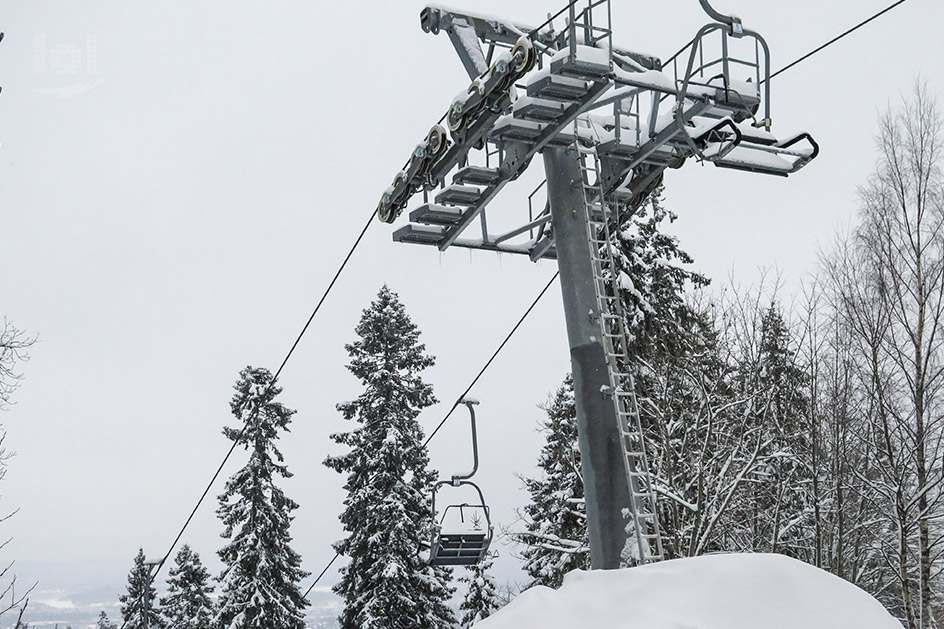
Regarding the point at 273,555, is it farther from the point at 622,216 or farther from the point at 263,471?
the point at 622,216

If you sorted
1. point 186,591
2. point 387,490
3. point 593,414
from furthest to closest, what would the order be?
point 186,591 → point 387,490 → point 593,414

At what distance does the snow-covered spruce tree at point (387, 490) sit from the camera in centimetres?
2519

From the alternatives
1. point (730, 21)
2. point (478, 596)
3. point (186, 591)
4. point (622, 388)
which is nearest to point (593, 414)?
point (622, 388)

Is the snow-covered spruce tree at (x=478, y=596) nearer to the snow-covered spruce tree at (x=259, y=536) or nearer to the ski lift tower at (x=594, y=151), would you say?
the snow-covered spruce tree at (x=259, y=536)

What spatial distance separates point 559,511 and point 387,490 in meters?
6.95

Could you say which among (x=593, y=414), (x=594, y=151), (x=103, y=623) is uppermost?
→ (x=594, y=151)

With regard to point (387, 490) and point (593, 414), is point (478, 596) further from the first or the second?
point (593, 414)

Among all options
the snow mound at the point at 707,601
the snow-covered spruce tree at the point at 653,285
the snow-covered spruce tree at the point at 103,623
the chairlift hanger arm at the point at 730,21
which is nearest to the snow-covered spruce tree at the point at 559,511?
the snow-covered spruce tree at the point at 653,285

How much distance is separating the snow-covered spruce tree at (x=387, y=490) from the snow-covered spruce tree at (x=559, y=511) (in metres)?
3.33

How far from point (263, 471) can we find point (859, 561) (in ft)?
58.3

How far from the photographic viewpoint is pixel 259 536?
2805 cm

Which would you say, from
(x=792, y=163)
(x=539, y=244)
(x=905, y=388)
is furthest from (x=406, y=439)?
(x=792, y=163)

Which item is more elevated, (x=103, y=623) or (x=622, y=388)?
(x=622, y=388)

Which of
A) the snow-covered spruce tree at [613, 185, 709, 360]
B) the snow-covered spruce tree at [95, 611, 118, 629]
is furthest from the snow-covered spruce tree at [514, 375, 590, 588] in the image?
the snow-covered spruce tree at [95, 611, 118, 629]
